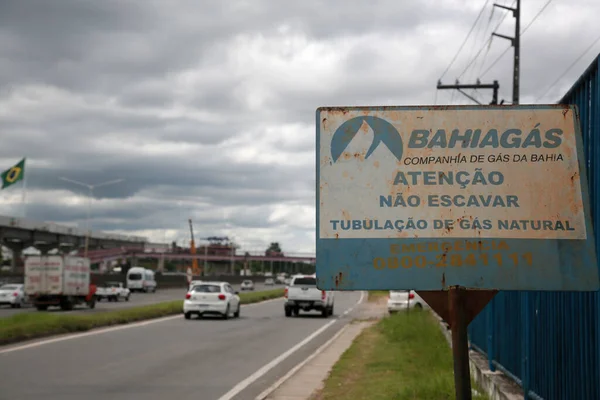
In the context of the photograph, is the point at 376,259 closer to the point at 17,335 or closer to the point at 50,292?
the point at 17,335

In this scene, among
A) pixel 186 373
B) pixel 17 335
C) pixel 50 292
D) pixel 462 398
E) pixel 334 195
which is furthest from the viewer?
pixel 50 292

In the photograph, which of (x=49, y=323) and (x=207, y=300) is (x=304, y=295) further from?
(x=49, y=323)

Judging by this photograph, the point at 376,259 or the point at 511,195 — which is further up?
the point at 511,195

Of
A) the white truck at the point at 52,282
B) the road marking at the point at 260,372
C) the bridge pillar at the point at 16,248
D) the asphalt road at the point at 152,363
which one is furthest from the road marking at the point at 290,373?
the bridge pillar at the point at 16,248

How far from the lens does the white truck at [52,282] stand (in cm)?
4147

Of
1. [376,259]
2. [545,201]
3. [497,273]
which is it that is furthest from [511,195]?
[376,259]

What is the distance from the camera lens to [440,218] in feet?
16.3

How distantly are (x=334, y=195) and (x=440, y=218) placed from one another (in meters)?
0.70

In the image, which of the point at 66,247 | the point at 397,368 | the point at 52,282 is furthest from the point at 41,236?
the point at 397,368

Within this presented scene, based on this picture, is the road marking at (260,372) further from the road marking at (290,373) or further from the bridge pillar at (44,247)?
the bridge pillar at (44,247)

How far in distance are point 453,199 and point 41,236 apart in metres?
100

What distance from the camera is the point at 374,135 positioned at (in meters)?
5.13

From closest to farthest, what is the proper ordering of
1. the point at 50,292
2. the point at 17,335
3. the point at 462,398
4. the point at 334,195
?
the point at 462,398 → the point at 334,195 → the point at 17,335 → the point at 50,292

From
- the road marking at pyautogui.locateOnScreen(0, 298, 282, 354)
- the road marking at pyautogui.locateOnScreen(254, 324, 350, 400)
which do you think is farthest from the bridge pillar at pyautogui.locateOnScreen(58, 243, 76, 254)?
the road marking at pyautogui.locateOnScreen(254, 324, 350, 400)
